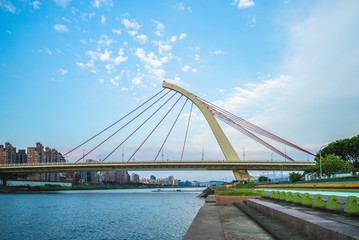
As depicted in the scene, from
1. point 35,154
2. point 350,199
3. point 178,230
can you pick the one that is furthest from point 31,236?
point 35,154

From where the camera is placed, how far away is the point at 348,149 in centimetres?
6694

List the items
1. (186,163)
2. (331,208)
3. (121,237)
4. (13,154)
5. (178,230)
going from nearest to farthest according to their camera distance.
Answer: (331,208) → (121,237) → (178,230) → (186,163) → (13,154)

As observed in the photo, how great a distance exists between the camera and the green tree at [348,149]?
65625mm

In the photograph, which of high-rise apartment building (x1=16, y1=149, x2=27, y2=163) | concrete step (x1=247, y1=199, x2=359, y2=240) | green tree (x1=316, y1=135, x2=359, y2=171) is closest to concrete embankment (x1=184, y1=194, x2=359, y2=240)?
concrete step (x1=247, y1=199, x2=359, y2=240)

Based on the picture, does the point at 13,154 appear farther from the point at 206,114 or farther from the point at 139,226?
the point at 139,226

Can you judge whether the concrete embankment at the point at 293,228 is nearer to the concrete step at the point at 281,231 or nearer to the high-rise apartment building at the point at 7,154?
the concrete step at the point at 281,231

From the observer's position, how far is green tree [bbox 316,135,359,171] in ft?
215

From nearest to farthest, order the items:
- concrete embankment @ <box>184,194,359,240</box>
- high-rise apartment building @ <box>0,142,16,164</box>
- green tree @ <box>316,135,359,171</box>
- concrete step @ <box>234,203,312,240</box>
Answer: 1. concrete embankment @ <box>184,194,359,240</box>
2. concrete step @ <box>234,203,312,240</box>
3. green tree @ <box>316,135,359,171</box>
4. high-rise apartment building @ <box>0,142,16,164</box>

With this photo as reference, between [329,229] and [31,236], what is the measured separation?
17.2 meters

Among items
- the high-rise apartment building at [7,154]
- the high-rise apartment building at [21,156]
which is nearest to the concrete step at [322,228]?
the high-rise apartment building at [7,154]

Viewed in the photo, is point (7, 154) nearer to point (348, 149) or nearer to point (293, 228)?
point (348, 149)

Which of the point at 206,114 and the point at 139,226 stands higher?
the point at 206,114

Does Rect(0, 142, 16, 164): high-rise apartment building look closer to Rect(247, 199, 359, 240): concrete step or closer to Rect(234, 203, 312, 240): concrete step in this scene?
Rect(234, 203, 312, 240): concrete step

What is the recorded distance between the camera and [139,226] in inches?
784
